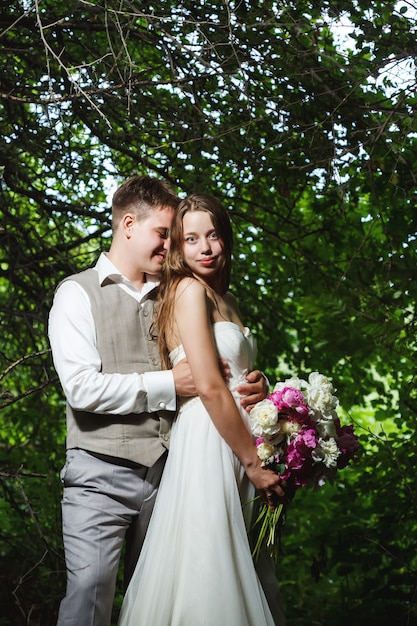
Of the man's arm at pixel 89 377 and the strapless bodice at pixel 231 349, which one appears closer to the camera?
the man's arm at pixel 89 377

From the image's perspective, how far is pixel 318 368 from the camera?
515 cm

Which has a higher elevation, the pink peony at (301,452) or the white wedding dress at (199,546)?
the pink peony at (301,452)

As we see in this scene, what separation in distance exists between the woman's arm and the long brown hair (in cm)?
6

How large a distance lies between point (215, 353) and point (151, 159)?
95.4 inches

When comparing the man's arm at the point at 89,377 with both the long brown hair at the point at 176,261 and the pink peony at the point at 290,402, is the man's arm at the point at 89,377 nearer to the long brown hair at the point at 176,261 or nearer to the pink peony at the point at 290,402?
the long brown hair at the point at 176,261

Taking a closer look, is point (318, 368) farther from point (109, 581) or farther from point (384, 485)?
point (109, 581)

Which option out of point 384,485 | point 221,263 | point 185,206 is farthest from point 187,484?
point 384,485

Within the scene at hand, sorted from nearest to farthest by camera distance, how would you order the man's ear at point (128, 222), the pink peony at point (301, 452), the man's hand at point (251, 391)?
the pink peony at point (301, 452) < the man's hand at point (251, 391) < the man's ear at point (128, 222)

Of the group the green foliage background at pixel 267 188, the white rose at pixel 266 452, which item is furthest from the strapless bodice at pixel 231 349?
the green foliage background at pixel 267 188

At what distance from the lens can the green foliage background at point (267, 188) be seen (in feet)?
12.0

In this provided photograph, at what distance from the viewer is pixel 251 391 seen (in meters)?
2.95

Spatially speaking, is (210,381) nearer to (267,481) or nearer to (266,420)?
(266,420)

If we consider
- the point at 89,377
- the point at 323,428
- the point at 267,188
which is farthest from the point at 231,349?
the point at 267,188

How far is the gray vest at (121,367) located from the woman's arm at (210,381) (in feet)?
0.52
